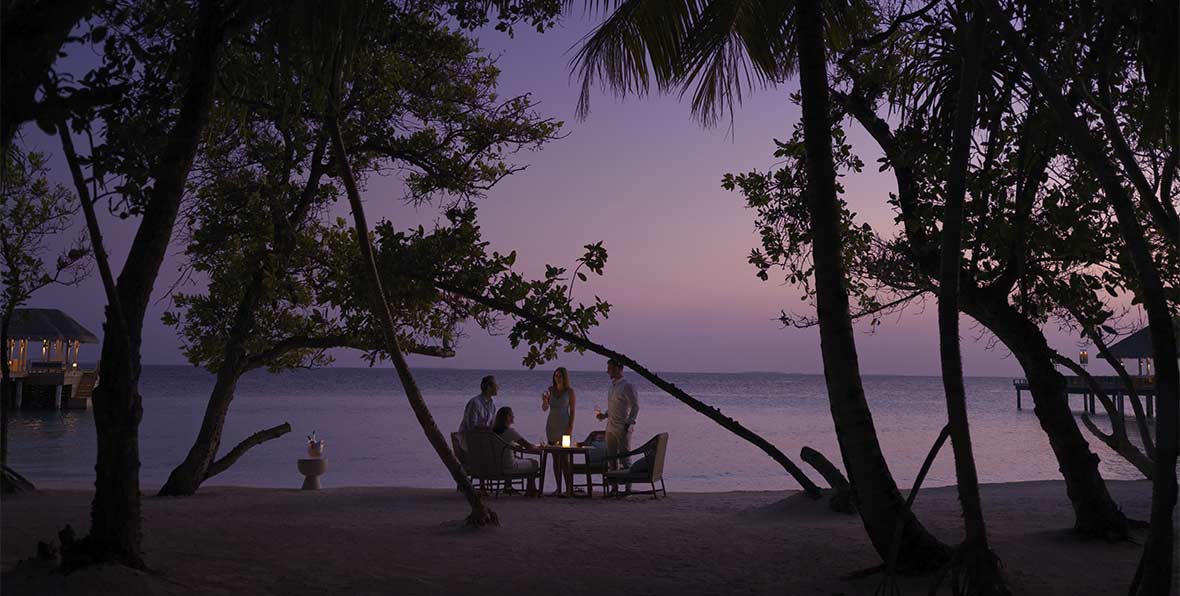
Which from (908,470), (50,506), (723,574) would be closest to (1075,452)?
(723,574)

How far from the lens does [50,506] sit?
6.98 meters

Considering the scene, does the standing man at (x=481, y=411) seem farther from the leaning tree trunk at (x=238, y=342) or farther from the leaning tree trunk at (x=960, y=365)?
the leaning tree trunk at (x=960, y=365)

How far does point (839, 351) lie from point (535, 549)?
2.30 metres

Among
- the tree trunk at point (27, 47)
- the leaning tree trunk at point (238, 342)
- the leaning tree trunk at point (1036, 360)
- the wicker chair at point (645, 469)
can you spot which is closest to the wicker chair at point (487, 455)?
the wicker chair at point (645, 469)

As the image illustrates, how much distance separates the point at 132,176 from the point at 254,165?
16.7ft

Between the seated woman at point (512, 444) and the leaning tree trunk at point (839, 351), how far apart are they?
4.93m

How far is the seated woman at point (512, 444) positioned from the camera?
9.06 metres

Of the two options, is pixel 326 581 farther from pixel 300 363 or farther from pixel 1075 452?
pixel 300 363

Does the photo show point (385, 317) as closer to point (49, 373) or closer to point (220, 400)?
point (220, 400)

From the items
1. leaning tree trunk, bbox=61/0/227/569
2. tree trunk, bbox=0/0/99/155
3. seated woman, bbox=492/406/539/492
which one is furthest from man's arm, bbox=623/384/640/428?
tree trunk, bbox=0/0/99/155

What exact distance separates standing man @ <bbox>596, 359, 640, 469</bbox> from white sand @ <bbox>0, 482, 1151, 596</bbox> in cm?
165

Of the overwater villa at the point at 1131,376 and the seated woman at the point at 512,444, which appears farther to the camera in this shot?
the overwater villa at the point at 1131,376

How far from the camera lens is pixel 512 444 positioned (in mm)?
9055

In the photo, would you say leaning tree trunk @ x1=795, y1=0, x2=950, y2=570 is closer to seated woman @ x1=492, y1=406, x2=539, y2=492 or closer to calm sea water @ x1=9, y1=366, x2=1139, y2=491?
seated woman @ x1=492, y1=406, x2=539, y2=492
